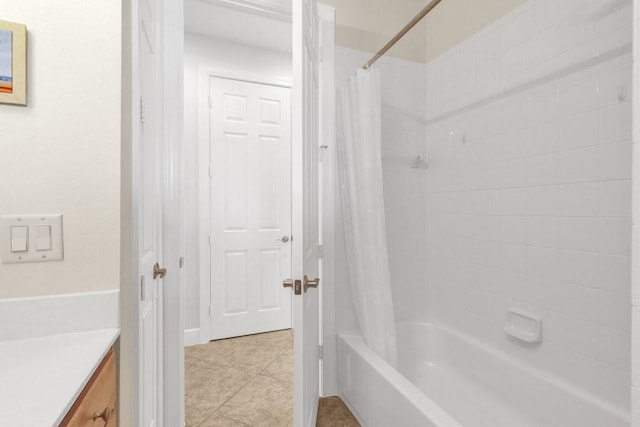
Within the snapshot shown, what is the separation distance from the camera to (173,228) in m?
1.47

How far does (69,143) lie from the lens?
0.82 m

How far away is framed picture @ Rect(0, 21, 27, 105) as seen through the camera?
0.76m

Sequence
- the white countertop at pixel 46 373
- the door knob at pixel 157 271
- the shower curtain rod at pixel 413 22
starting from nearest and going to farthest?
the white countertop at pixel 46 373, the door knob at pixel 157 271, the shower curtain rod at pixel 413 22

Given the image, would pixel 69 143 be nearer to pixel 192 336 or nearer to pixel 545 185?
pixel 545 185

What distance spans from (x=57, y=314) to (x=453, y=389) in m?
1.82

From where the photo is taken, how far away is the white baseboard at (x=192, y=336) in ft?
8.50

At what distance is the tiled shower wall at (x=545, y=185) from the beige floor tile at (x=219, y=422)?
4.35 feet

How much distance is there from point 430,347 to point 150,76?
208 cm

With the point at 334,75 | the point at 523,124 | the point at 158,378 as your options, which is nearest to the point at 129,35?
the point at 334,75

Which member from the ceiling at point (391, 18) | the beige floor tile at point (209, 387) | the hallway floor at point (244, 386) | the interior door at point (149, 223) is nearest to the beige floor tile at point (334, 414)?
the hallway floor at point (244, 386)

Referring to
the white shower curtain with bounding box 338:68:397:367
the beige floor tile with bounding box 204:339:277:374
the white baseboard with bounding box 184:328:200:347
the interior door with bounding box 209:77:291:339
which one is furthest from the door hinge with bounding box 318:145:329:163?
the white baseboard with bounding box 184:328:200:347

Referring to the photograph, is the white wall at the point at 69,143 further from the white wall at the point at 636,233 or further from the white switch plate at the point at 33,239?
the white wall at the point at 636,233

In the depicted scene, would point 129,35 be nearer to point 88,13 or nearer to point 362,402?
point 88,13

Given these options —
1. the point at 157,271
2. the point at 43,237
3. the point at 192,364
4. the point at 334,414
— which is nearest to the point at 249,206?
the point at 192,364
